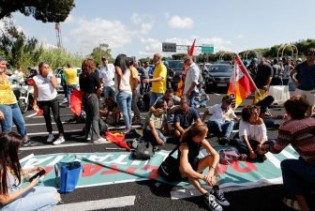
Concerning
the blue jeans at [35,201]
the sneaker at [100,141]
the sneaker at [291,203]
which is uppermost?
the blue jeans at [35,201]

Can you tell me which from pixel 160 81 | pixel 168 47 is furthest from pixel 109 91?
pixel 168 47

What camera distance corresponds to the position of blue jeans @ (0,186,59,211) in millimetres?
2975

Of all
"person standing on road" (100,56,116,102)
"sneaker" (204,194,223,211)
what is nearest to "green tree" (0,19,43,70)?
"person standing on road" (100,56,116,102)

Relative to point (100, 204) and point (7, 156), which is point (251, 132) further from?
point (7, 156)

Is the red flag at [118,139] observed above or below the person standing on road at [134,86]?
below

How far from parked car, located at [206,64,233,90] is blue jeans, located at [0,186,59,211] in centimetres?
1461

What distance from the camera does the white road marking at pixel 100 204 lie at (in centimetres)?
381

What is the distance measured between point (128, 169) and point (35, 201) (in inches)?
80.2

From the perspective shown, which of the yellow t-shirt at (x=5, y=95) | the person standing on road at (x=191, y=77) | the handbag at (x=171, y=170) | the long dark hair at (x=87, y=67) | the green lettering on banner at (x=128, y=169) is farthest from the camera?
the person standing on road at (x=191, y=77)

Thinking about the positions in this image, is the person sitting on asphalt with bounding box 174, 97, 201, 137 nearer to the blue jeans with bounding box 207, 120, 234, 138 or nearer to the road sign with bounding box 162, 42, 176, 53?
the blue jeans with bounding box 207, 120, 234, 138

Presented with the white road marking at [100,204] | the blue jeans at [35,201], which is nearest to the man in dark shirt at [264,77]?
the white road marking at [100,204]

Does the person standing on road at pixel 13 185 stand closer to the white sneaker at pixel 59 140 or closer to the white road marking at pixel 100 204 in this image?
the white road marking at pixel 100 204

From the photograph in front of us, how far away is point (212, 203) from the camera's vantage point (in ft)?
12.2

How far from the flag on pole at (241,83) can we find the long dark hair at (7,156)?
569 centimetres
